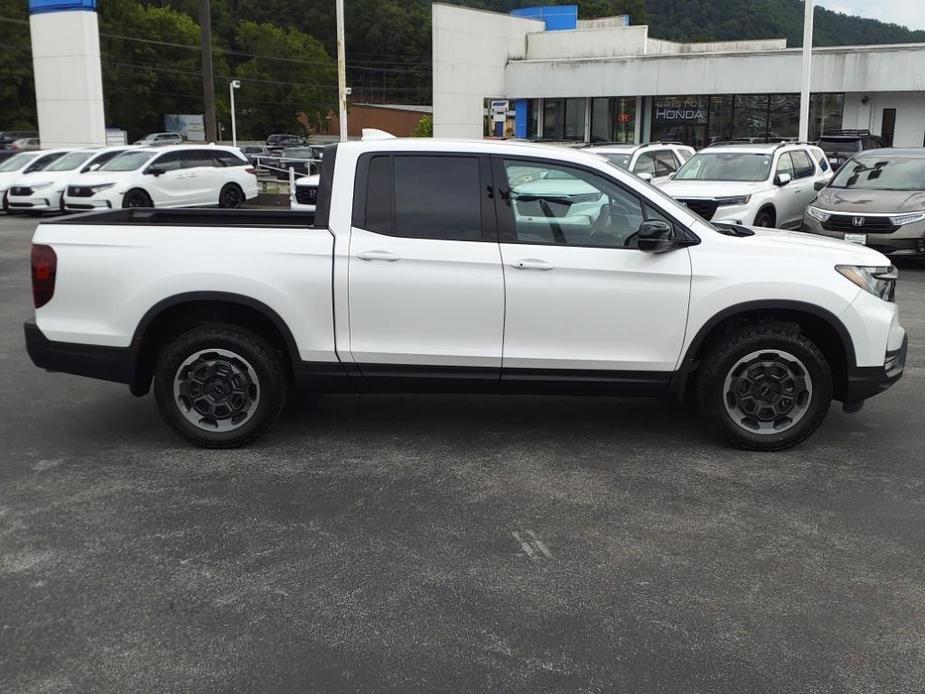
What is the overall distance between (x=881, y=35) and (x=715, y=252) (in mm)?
74325

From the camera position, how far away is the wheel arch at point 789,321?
215 inches

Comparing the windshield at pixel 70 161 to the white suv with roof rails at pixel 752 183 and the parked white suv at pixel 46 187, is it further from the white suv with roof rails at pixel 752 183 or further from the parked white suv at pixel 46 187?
the white suv with roof rails at pixel 752 183

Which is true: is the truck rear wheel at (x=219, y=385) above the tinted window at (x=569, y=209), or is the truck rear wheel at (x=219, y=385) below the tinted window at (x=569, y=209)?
below

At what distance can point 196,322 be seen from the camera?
18.9 feet

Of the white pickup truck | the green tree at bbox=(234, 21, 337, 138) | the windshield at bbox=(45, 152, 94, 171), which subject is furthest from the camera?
the green tree at bbox=(234, 21, 337, 138)

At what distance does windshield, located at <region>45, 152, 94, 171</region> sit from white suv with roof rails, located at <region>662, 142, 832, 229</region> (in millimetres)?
15235

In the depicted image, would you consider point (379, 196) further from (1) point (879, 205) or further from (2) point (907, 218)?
(1) point (879, 205)

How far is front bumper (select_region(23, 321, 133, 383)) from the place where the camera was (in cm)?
555

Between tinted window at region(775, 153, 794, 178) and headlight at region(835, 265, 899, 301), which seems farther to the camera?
tinted window at region(775, 153, 794, 178)

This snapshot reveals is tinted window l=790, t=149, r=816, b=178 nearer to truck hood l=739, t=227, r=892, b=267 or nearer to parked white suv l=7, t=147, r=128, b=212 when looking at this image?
truck hood l=739, t=227, r=892, b=267

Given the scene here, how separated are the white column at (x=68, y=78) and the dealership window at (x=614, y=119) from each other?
20176 mm

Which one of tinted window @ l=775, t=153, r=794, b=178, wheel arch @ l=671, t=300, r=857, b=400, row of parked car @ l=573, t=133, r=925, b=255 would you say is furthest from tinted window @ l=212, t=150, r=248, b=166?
wheel arch @ l=671, t=300, r=857, b=400

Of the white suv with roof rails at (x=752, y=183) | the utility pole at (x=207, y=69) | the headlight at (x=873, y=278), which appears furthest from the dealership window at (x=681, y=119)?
the headlight at (x=873, y=278)

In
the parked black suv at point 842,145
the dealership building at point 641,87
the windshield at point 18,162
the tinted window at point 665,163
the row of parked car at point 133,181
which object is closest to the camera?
the tinted window at point 665,163
